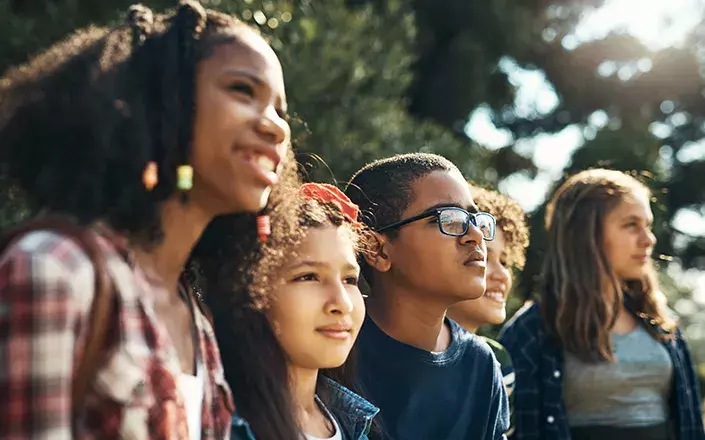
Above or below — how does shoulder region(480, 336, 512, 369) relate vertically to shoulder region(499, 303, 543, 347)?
below

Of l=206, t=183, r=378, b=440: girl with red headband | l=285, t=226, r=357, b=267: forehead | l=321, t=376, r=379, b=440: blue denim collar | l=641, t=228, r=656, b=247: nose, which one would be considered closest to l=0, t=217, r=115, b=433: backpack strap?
l=206, t=183, r=378, b=440: girl with red headband

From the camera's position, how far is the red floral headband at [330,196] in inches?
98.1

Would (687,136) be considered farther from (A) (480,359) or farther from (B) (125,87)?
(B) (125,87)

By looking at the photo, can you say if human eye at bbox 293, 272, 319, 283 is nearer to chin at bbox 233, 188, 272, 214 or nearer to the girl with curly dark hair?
the girl with curly dark hair

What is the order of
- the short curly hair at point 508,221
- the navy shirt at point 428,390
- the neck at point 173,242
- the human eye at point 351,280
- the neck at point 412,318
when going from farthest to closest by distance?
the short curly hair at point 508,221
the neck at point 412,318
the navy shirt at point 428,390
the human eye at point 351,280
the neck at point 173,242

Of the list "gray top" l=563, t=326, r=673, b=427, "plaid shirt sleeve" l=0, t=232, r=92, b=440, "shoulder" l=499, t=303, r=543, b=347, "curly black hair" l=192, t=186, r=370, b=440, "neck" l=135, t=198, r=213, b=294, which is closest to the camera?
"plaid shirt sleeve" l=0, t=232, r=92, b=440

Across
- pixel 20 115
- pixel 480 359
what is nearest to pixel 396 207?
pixel 480 359

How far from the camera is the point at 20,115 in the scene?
1.58 m

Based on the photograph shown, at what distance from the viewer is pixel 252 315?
85.2 inches

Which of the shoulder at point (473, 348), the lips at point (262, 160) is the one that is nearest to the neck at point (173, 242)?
the lips at point (262, 160)

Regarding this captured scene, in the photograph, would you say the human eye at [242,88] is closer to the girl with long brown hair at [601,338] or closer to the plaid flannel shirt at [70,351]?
the plaid flannel shirt at [70,351]

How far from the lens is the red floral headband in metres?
2.49

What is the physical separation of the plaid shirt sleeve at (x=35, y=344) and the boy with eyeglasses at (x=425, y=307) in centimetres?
148

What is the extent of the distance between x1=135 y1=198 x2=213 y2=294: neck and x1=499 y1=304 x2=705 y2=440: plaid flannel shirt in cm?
258
